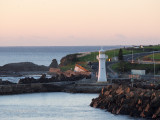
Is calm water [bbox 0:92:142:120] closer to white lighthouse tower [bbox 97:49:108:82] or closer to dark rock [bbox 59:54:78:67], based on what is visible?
white lighthouse tower [bbox 97:49:108:82]

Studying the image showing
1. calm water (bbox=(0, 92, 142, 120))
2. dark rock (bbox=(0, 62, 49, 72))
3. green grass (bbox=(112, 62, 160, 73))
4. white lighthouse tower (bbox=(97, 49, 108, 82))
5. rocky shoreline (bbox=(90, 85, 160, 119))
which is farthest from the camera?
dark rock (bbox=(0, 62, 49, 72))

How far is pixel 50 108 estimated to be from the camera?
152ft

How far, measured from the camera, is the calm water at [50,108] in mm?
41562

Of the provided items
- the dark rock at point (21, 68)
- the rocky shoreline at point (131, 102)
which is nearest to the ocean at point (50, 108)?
the rocky shoreline at point (131, 102)

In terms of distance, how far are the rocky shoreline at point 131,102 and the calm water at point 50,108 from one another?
0.69 m

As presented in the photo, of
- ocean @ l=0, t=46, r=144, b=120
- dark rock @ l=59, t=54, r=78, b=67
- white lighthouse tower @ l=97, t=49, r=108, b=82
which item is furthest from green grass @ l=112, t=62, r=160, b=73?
dark rock @ l=59, t=54, r=78, b=67

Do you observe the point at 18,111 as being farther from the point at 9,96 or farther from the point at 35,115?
the point at 9,96

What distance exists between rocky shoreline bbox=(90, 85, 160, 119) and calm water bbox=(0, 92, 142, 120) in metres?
0.69

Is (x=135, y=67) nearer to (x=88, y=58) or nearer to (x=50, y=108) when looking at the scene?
(x=88, y=58)

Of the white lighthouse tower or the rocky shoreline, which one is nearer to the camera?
the rocky shoreline

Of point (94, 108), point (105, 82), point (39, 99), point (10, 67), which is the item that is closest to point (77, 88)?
point (105, 82)

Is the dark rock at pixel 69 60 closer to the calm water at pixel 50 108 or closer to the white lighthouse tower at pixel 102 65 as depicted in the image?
the white lighthouse tower at pixel 102 65

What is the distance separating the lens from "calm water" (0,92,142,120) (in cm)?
4156

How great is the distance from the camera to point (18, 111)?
44.6 m
